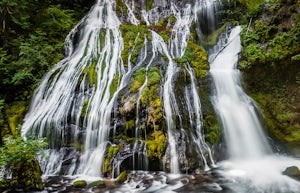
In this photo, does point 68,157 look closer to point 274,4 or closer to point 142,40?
point 142,40

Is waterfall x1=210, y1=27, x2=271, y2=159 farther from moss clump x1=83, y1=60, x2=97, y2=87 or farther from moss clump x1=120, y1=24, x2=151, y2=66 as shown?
moss clump x1=83, y1=60, x2=97, y2=87

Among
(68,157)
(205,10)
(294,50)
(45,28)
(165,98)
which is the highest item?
(205,10)

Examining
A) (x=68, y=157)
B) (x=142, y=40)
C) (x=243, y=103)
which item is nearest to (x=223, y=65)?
(x=243, y=103)

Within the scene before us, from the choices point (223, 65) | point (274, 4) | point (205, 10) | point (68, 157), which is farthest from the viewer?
point (205, 10)

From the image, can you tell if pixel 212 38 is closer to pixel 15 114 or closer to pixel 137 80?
pixel 137 80

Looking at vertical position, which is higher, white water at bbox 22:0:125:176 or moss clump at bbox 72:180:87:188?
white water at bbox 22:0:125:176

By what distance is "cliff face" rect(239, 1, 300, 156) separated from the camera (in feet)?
28.0

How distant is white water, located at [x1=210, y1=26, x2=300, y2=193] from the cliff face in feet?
1.77

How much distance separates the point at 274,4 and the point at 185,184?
319 inches

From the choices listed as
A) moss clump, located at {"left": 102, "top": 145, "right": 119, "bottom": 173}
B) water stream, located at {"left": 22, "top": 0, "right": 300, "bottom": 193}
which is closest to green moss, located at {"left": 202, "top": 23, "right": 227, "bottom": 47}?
water stream, located at {"left": 22, "top": 0, "right": 300, "bottom": 193}

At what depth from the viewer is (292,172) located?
628cm

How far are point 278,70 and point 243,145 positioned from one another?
317 centimetres

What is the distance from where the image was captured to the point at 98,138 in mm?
7758

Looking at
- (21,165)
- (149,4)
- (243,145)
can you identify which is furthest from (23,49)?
(243,145)
